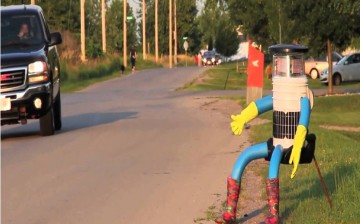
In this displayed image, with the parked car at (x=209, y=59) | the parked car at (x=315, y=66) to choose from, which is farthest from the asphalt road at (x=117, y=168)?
the parked car at (x=209, y=59)

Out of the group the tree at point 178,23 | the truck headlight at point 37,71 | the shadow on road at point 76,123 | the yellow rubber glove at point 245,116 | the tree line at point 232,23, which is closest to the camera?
the yellow rubber glove at point 245,116

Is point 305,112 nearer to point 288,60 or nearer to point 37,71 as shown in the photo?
point 288,60

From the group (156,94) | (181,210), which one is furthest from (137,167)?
(156,94)

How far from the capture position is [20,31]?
58.1ft

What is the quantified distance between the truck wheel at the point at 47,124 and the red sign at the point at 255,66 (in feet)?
18.8

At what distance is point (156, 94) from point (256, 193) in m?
24.4

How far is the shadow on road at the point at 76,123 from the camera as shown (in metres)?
18.7

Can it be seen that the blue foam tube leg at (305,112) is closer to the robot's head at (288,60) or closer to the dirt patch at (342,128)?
the robot's head at (288,60)

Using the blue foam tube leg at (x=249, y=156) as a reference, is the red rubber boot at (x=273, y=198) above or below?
below

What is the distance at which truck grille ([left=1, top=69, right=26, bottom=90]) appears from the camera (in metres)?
16.6

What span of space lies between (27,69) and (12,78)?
317 mm

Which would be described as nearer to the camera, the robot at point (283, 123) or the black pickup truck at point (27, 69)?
the robot at point (283, 123)

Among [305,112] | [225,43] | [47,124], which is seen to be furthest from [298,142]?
[225,43]

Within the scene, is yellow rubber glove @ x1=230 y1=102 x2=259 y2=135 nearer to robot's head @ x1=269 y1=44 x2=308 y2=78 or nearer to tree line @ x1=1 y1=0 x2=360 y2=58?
robot's head @ x1=269 y1=44 x2=308 y2=78
